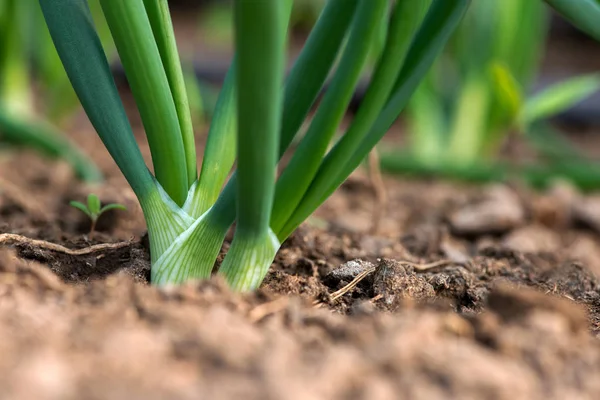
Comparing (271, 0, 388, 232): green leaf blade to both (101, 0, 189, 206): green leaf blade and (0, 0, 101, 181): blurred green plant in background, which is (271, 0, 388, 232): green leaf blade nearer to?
(101, 0, 189, 206): green leaf blade

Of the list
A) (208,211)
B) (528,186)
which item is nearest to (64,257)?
(208,211)

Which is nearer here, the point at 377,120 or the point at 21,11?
the point at 377,120

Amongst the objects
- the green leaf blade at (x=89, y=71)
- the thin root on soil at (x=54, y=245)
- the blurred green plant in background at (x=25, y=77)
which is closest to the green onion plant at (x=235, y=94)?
the green leaf blade at (x=89, y=71)

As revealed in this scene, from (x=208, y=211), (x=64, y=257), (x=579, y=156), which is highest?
(x=579, y=156)

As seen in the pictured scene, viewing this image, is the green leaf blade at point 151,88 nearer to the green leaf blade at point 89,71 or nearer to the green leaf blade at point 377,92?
the green leaf blade at point 89,71

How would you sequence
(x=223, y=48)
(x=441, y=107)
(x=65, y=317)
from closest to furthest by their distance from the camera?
(x=65, y=317), (x=441, y=107), (x=223, y=48)

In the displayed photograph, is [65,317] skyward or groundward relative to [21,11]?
groundward

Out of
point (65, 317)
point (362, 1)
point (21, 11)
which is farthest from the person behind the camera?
point (21, 11)

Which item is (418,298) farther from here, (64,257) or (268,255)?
(64,257)

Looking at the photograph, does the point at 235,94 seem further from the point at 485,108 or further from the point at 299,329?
the point at 485,108
